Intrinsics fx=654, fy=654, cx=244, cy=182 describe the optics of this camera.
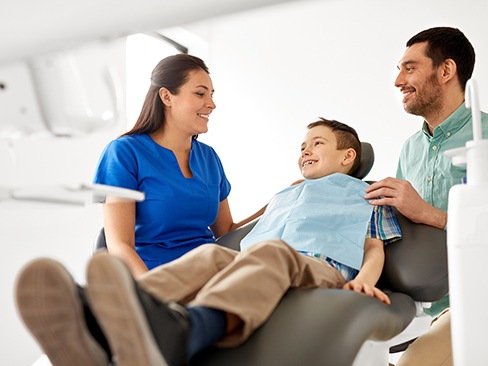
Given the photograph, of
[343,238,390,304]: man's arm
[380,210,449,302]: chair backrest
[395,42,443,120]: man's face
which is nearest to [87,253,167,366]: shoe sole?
[343,238,390,304]: man's arm

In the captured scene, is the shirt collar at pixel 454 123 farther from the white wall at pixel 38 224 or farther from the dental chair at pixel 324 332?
the white wall at pixel 38 224

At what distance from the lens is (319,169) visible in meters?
1.91

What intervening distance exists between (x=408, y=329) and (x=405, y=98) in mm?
979

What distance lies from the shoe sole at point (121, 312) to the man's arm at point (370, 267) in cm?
57

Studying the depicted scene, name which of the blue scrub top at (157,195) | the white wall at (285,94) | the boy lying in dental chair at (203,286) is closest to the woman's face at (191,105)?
the blue scrub top at (157,195)

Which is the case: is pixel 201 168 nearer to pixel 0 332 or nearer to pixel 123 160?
pixel 123 160

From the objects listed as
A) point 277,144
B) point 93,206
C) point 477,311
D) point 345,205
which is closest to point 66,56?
point 477,311

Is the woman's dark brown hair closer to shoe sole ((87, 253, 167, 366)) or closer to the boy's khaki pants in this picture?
the boy's khaki pants

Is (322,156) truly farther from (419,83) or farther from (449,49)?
(449,49)

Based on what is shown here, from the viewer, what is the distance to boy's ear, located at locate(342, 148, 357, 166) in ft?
6.29

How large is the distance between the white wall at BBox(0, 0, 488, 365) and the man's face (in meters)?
1.34

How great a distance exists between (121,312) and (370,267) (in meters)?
0.82

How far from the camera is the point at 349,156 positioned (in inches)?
75.7

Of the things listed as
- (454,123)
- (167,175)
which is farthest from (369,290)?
(454,123)
